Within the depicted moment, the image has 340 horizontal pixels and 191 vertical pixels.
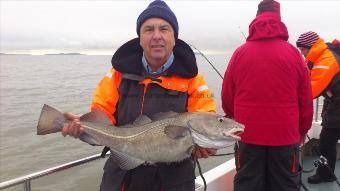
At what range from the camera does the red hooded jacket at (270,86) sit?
360 cm

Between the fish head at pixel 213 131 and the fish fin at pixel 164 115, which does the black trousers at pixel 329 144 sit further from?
the fish fin at pixel 164 115

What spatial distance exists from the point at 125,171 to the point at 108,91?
0.60 metres

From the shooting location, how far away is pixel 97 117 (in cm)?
256

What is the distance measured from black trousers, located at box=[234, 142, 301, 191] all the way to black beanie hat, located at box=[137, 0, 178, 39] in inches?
69.1

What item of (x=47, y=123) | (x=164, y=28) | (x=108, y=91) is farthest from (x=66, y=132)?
(x=164, y=28)

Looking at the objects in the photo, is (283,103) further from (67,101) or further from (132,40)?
(67,101)

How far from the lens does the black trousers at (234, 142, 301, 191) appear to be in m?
3.75

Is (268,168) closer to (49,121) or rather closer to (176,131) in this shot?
(176,131)

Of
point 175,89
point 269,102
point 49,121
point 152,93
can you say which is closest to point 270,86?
point 269,102

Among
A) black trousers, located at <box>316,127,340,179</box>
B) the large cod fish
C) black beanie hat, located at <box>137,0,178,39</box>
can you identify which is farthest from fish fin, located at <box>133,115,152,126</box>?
black trousers, located at <box>316,127,340,179</box>

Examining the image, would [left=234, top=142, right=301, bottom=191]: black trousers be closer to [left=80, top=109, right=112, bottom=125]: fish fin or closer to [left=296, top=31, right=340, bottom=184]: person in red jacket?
[left=296, top=31, right=340, bottom=184]: person in red jacket

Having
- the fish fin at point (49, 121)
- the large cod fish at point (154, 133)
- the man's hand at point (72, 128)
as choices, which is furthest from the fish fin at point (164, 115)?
the fish fin at point (49, 121)

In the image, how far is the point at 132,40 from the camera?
2900mm

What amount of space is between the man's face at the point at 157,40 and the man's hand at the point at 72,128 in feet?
2.35
